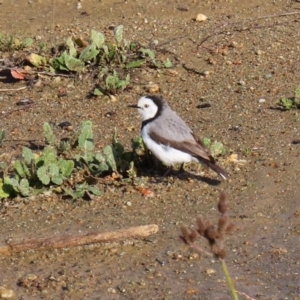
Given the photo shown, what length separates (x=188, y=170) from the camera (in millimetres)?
8273

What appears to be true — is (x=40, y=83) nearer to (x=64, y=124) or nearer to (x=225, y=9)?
(x=64, y=124)

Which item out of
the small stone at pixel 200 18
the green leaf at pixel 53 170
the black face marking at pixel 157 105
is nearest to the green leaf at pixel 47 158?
the green leaf at pixel 53 170

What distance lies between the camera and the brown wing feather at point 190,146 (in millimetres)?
7800

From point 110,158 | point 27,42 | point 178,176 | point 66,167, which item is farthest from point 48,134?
point 27,42

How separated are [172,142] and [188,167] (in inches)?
18.4

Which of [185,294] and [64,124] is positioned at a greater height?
[185,294]

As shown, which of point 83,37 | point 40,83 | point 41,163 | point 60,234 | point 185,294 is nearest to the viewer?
point 185,294

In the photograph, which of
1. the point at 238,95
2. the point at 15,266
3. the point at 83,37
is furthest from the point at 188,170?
the point at 83,37

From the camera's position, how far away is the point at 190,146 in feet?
25.9

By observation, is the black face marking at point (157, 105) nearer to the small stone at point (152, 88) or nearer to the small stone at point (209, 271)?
the small stone at point (152, 88)

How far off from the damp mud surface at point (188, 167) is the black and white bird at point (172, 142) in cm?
22

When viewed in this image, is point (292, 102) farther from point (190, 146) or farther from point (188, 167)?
point (190, 146)

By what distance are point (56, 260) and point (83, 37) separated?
4.95 meters

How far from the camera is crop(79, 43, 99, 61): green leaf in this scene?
9930mm
